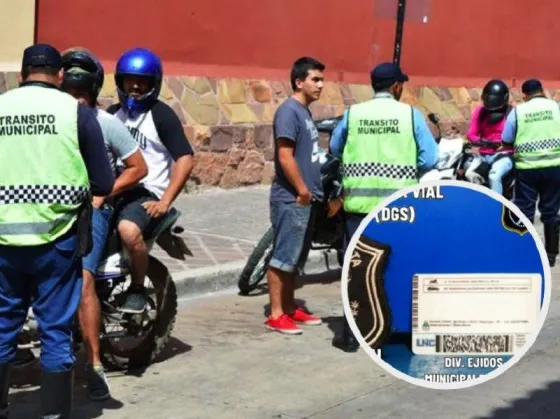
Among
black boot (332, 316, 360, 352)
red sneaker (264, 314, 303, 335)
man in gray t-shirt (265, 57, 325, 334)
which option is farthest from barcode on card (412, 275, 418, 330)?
red sneaker (264, 314, 303, 335)

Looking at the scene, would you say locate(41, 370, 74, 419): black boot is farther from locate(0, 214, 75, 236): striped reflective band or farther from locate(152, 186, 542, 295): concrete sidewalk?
locate(152, 186, 542, 295): concrete sidewalk

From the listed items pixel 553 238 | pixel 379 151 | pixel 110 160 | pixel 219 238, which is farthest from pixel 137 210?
pixel 553 238

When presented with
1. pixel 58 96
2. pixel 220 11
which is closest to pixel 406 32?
pixel 220 11

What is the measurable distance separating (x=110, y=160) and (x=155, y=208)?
1.60 ft

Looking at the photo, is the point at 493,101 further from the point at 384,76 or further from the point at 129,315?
the point at 129,315

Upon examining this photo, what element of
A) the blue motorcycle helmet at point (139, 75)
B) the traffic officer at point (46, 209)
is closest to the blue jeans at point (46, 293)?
the traffic officer at point (46, 209)

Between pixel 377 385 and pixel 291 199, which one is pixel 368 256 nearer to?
pixel 377 385

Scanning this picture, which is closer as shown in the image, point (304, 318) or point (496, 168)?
point (304, 318)

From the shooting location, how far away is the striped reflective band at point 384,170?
7184mm

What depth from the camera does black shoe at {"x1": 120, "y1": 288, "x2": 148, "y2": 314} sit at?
254 inches

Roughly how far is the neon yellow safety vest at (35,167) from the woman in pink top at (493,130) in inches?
278

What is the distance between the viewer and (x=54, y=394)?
5180 mm

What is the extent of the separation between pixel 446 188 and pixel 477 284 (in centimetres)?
32

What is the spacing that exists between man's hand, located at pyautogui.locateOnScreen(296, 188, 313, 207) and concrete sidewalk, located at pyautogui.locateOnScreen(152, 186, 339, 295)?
170cm
